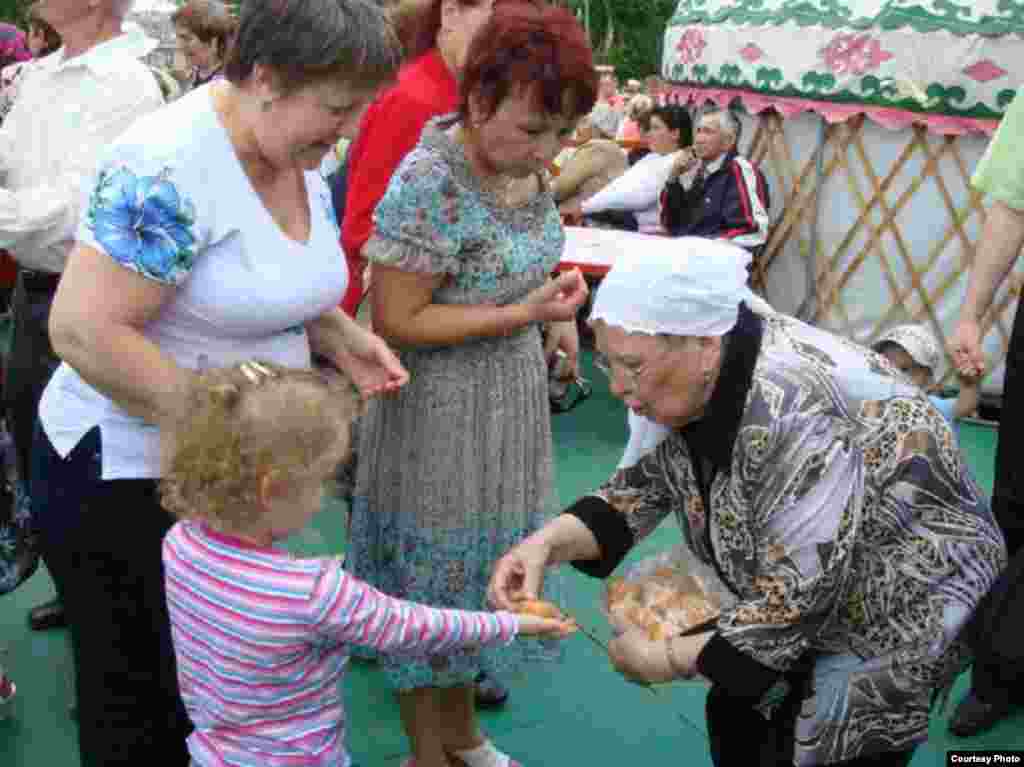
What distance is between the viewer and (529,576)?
181 centimetres

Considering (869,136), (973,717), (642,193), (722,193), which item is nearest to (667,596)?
(973,717)

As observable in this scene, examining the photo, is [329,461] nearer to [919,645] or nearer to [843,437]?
[843,437]

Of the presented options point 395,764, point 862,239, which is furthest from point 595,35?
point 395,764

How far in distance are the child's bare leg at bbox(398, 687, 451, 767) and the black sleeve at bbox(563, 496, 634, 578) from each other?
720 mm

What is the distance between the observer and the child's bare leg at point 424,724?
2.43 m

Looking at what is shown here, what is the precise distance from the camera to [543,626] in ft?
5.45

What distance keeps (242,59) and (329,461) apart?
60 cm

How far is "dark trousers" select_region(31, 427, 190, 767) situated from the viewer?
65.6 inches

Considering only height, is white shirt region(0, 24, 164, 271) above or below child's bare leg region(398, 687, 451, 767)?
above

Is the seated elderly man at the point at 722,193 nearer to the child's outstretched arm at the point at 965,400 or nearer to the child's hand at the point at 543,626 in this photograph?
the child's outstretched arm at the point at 965,400

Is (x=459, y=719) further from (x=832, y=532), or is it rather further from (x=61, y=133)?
(x=61, y=133)

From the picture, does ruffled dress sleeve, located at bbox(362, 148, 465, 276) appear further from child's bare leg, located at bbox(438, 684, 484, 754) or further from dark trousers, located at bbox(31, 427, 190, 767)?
child's bare leg, located at bbox(438, 684, 484, 754)

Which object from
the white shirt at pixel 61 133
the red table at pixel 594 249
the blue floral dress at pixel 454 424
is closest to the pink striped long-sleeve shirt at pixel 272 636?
the blue floral dress at pixel 454 424

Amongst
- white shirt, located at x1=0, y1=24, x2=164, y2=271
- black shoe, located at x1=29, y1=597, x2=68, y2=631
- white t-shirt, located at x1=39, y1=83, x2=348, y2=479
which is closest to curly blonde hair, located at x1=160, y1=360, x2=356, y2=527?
white t-shirt, located at x1=39, y1=83, x2=348, y2=479
